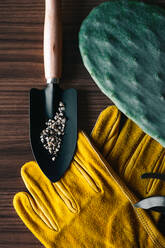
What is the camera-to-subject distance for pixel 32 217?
0.64 meters

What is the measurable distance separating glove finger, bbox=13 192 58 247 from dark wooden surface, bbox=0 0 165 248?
2cm

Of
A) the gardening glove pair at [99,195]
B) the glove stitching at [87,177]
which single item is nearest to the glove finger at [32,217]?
the gardening glove pair at [99,195]

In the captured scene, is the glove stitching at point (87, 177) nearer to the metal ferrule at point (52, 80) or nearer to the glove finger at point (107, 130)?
the glove finger at point (107, 130)

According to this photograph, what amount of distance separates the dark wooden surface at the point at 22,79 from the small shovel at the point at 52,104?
0.02 metres

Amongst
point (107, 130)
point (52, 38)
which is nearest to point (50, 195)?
point (107, 130)

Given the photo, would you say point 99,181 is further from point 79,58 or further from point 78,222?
point 79,58

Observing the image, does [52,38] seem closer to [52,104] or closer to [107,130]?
[52,104]

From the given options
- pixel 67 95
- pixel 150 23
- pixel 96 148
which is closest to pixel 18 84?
pixel 67 95

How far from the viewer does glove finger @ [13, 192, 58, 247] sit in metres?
0.64

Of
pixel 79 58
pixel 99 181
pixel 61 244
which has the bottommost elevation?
pixel 61 244

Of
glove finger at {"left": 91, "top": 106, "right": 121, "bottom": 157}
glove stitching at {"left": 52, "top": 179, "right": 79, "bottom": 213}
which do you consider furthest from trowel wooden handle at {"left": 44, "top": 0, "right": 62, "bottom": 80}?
glove stitching at {"left": 52, "top": 179, "right": 79, "bottom": 213}

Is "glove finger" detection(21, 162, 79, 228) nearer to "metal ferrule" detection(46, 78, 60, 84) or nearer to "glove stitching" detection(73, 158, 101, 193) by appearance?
"glove stitching" detection(73, 158, 101, 193)

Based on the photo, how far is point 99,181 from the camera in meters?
0.64

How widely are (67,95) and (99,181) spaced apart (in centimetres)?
23
